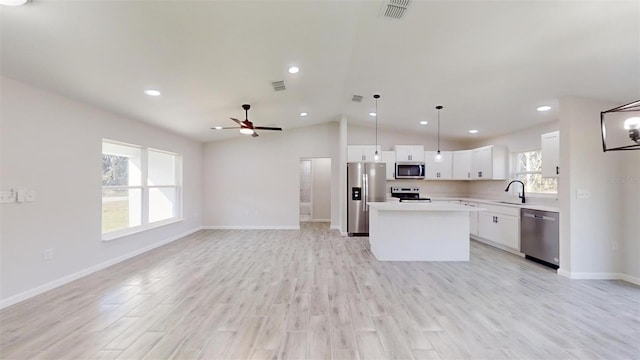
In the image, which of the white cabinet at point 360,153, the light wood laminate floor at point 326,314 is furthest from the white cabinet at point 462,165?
the light wood laminate floor at point 326,314

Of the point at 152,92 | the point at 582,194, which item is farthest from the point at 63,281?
the point at 582,194

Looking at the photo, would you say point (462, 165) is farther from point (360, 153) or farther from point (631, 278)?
point (631, 278)

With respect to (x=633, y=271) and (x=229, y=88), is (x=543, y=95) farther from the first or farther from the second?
(x=229, y=88)

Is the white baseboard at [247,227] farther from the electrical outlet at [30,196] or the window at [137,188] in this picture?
the electrical outlet at [30,196]

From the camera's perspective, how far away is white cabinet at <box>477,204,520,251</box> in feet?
16.0

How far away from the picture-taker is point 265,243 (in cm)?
586

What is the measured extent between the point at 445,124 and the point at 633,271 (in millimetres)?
3780

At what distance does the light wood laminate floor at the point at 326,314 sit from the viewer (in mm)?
2160

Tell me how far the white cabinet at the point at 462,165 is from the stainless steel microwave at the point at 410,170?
34.9 inches

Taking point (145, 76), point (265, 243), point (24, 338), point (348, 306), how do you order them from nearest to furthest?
point (24, 338) < point (348, 306) < point (145, 76) < point (265, 243)

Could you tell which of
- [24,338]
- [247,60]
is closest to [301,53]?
[247,60]

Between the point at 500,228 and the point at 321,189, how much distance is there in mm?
5450

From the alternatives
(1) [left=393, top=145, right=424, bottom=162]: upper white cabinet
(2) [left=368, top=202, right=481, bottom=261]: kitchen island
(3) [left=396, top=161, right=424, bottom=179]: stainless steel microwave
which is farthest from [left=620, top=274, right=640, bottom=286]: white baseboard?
(1) [left=393, top=145, right=424, bottom=162]: upper white cabinet

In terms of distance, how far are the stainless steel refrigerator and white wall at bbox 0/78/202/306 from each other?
4687 millimetres
